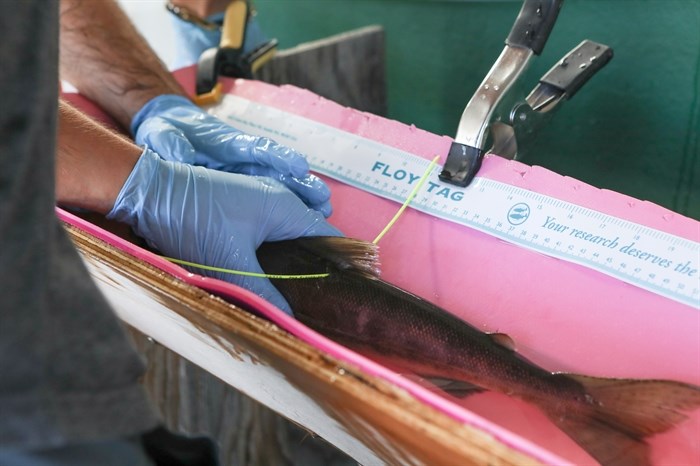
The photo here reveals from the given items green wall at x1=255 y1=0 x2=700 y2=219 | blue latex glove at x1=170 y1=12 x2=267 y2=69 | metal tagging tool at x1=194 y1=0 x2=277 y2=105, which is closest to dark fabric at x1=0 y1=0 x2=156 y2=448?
metal tagging tool at x1=194 y1=0 x2=277 y2=105

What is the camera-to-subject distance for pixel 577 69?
4.25ft

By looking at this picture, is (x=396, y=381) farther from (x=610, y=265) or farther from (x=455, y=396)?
(x=610, y=265)

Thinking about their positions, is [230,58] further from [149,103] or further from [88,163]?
[88,163]

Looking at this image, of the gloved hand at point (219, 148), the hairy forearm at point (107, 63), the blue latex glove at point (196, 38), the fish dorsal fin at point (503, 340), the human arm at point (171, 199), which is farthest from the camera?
the blue latex glove at point (196, 38)

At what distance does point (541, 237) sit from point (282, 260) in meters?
0.45

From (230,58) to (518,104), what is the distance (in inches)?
32.5

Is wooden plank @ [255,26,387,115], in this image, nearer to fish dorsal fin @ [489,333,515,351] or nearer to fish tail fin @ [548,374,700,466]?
fish dorsal fin @ [489,333,515,351]

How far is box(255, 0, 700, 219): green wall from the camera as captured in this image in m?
1.69

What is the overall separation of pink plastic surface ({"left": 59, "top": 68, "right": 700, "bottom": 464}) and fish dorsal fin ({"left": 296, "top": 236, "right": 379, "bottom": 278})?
0.07 meters

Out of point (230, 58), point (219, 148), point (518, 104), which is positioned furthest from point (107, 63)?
point (518, 104)

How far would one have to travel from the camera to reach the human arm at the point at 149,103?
47.1 inches

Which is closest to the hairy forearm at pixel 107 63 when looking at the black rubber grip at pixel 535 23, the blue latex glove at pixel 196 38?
the blue latex glove at pixel 196 38

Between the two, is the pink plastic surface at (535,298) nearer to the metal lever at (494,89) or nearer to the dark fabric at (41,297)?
the metal lever at (494,89)

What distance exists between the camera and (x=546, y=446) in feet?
2.86
